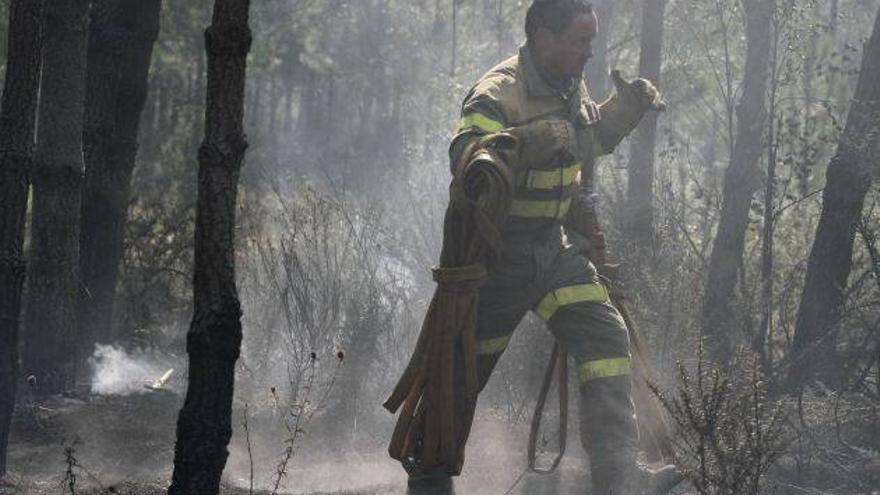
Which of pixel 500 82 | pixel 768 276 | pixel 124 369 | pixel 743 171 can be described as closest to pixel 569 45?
pixel 500 82

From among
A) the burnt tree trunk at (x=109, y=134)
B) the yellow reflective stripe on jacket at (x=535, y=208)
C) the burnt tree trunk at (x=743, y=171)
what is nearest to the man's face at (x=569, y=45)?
the yellow reflective stripe on jacket at (x=535, y=208)

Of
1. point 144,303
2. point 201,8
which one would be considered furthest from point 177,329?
point 201,8

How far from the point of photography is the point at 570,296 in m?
5.28

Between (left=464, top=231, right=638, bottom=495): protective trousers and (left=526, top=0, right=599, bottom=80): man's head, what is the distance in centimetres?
72

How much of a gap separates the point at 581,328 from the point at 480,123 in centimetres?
96

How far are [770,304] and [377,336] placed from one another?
98.8 inches

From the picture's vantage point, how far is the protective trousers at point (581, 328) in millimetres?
5105

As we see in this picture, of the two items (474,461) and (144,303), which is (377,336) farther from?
(144,303)

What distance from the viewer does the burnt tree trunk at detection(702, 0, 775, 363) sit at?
8.39 meters

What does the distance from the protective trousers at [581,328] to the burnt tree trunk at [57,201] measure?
298 cm

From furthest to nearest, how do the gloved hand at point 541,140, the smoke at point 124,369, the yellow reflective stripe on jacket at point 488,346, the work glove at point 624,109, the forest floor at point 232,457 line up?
the smoke at point 124,369
the forest floor at point 232,457
the work glove at point 624,109
the yellow reflective stripe on jacket at point 488,346
the gloved hand at point 541,140

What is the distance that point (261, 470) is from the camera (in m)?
6.82

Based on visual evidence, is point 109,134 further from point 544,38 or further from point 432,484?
point 432,484

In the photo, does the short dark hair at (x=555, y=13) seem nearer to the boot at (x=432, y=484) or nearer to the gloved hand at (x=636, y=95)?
the gloved hand at (x=636, y=95)
